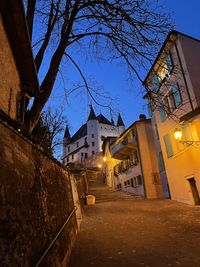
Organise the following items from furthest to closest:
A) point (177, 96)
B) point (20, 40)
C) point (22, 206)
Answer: point (177, 96), point (20, 40), point (22, 206)

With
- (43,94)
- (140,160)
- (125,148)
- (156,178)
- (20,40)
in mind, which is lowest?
(156,178)

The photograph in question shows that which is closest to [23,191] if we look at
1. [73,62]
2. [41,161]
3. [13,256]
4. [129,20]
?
[13,256]

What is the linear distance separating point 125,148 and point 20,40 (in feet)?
66.0

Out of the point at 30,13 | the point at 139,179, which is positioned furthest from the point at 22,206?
the point at 139,179

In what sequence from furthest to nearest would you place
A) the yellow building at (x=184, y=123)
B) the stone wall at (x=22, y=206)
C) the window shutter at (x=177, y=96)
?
the window shutter at (x=177, y=96), the yellow building at (x=184, y=123), the stone wall at (x=22, y=206)

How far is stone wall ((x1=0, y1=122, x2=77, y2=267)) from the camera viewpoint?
7.30ft

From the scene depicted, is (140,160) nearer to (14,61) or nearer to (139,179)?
(139,179)

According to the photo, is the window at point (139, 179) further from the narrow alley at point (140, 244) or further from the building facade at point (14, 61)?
the building facade at point (14, 61)

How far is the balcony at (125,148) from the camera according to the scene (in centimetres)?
2380

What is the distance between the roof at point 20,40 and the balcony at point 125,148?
1618cm

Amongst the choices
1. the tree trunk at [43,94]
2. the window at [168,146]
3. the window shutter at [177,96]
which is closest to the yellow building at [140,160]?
the window at [168,146]

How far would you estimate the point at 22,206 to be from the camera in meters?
2.71

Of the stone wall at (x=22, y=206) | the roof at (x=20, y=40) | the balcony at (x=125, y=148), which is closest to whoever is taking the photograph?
the stone wall at (x=22, y=206)

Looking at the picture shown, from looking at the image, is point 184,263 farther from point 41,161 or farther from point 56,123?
point 56,123
